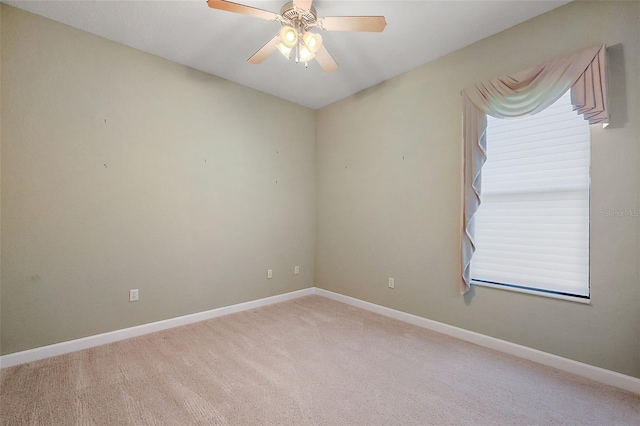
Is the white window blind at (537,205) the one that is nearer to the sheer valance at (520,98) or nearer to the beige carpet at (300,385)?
the sheer valance at (520,98)

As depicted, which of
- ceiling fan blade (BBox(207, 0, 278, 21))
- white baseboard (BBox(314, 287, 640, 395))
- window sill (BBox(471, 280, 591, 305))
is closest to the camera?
ceiling fan blade (BBox(207, 0, 278, 21))

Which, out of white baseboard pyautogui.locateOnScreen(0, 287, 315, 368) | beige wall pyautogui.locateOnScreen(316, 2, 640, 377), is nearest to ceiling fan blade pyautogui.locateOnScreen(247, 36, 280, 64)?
beige wall pyautogui.locateOnScreen(316, 2, 640, 377)

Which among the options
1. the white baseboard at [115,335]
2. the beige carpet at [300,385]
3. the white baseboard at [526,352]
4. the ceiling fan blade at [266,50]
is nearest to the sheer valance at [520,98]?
the white baseboard at [526,352]

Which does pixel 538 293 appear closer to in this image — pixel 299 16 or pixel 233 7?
pixel 299 16

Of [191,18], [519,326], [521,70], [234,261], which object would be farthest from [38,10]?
[519,326]

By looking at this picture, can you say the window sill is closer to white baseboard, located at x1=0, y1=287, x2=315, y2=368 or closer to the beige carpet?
the beige carpet

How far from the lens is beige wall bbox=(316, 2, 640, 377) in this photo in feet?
6.45

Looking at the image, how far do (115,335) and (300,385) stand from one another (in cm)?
187

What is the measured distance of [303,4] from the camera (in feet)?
6.15

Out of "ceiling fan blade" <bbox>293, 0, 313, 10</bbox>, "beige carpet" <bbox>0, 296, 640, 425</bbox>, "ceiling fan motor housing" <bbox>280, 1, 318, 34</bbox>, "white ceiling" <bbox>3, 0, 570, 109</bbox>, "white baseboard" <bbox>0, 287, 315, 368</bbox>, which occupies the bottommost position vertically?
"beige carpet" <bbox>0, 296, 640, 425</bbox>

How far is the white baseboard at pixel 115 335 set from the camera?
2.24 metres

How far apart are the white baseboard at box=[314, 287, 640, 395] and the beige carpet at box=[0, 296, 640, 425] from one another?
75mm

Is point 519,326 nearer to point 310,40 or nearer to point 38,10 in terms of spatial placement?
point 310,40

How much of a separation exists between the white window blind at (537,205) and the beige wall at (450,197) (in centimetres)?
11
